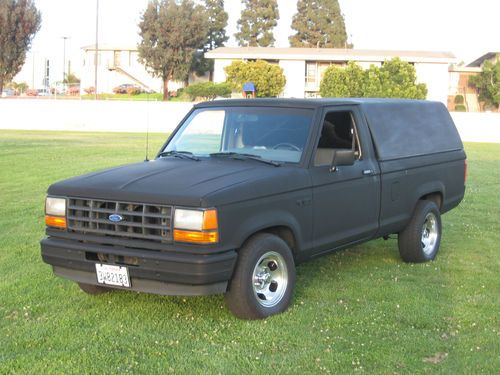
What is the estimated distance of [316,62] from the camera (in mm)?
61625

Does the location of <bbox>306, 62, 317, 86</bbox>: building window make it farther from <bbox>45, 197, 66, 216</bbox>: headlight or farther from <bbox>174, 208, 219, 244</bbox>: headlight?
<bbox>174, 208, 219, 244</bbox>: headlight

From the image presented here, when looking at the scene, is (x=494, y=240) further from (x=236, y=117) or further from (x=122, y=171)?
(x=122, y=171)

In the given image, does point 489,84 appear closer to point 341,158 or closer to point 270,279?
point 341,158

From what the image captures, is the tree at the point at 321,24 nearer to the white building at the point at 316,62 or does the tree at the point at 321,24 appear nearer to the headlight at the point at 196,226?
the white building at the point at 316,62

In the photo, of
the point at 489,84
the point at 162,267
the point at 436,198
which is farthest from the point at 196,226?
the point at 489,84

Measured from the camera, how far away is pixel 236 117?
23.0 feet

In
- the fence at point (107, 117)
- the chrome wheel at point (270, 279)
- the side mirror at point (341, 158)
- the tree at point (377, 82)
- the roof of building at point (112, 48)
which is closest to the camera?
the chrome wheel at point (270, 279)

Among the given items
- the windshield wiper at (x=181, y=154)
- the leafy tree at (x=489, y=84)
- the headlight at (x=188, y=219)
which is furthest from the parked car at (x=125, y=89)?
the headlight at (x=188, y=219)

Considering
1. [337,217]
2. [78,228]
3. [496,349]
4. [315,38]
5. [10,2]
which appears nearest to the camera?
[496,349]

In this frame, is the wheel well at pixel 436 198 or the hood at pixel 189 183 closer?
the hood at pixel 189 183

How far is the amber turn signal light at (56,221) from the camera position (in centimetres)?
580

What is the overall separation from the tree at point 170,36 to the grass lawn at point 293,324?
59639mm

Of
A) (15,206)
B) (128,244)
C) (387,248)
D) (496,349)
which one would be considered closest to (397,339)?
(496,349)

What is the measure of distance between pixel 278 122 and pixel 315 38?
80479mm
